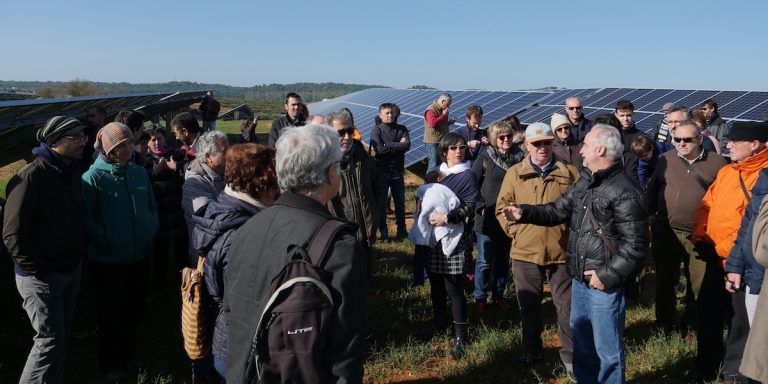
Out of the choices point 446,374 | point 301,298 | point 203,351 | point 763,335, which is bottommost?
point 446,374

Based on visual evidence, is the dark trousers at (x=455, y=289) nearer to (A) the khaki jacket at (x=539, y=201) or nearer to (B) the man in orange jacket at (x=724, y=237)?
(A) the khaki jacket at (x=539, y=201)

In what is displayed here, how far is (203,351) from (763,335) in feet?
9.12

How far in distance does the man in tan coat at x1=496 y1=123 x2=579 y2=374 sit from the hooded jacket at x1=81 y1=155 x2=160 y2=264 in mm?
2561

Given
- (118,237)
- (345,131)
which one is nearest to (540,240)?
(345,131)

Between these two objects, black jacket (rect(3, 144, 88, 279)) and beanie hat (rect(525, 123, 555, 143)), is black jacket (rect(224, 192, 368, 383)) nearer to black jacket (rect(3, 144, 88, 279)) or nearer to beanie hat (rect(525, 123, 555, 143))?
black jacket (rect(3, 144, 88, 279))

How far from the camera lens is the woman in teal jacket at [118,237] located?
3602 millimetres

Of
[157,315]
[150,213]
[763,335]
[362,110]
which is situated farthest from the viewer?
[362,110]

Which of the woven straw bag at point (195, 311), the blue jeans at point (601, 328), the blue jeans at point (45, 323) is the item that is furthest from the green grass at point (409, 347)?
the woven straw bag at point (195, 311)

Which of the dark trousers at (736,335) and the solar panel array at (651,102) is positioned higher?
the solar panel array at (651,102)

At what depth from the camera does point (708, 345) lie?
3777 millimetres

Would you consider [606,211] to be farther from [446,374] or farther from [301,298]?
[301,298]

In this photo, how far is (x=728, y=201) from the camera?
11.7 feet

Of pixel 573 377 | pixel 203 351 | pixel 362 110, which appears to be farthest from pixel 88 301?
pixel 362 110

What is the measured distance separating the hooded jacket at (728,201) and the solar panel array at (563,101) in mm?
6215
